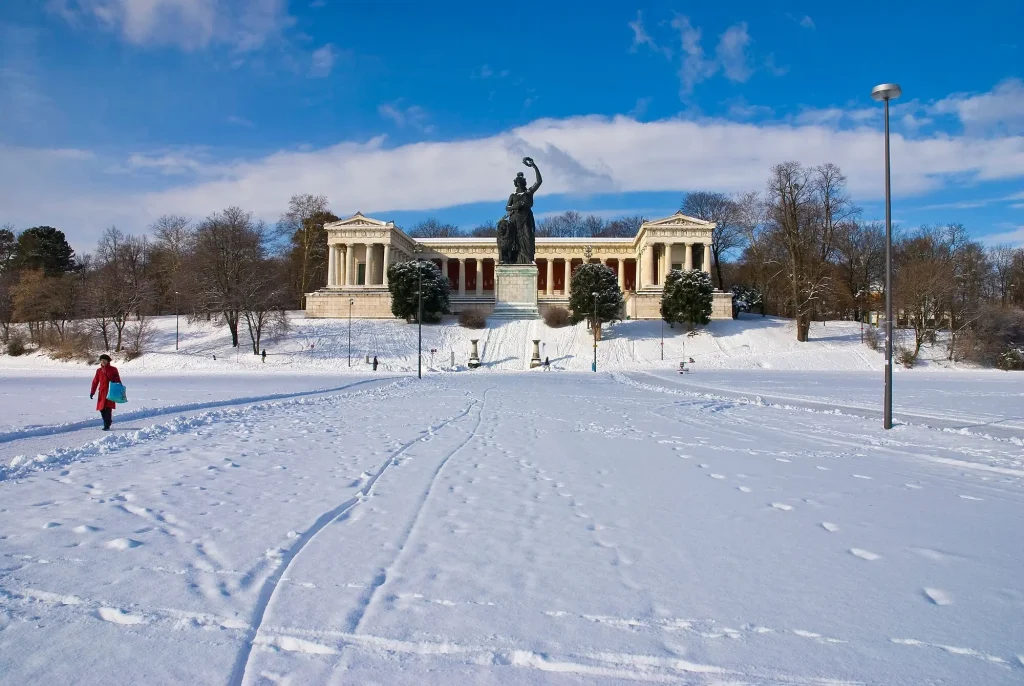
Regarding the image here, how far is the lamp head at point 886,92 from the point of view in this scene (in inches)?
466

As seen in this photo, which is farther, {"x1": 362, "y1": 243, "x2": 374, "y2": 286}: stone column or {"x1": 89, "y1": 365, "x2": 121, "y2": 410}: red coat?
{"x1": 362, "y1": 243, "x2": 374, "y2": 286}: stone column

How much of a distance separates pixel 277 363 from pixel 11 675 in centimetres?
3779

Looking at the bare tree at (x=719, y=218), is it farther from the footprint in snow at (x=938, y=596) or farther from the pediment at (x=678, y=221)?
the footprint in snow at (x=938, y=596)

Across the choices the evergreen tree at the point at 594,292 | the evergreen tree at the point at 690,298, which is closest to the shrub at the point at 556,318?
the evergreen tree at the point at 594,292

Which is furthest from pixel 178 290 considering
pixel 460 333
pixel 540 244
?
pixel 540 244

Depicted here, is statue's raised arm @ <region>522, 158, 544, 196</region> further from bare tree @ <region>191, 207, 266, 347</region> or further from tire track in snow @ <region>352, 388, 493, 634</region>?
tire track in snow @ <region>352, 388, 493, 634</region>

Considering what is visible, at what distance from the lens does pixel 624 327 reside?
51.9m

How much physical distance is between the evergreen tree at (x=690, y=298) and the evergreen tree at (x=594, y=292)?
4.48 metres

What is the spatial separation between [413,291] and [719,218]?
1586 inches

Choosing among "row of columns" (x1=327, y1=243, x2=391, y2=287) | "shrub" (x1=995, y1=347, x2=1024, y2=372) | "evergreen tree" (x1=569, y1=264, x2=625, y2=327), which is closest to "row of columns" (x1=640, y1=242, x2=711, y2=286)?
"evergreen tree" (x1=569, y1=264, x2=625, y2=327)

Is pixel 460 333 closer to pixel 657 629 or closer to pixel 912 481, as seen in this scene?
pixel 912 481

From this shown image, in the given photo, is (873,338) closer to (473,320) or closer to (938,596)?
(473,320)

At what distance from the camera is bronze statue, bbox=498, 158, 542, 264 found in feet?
163

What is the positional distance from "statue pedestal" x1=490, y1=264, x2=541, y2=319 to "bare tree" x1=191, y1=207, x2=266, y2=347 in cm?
1891
